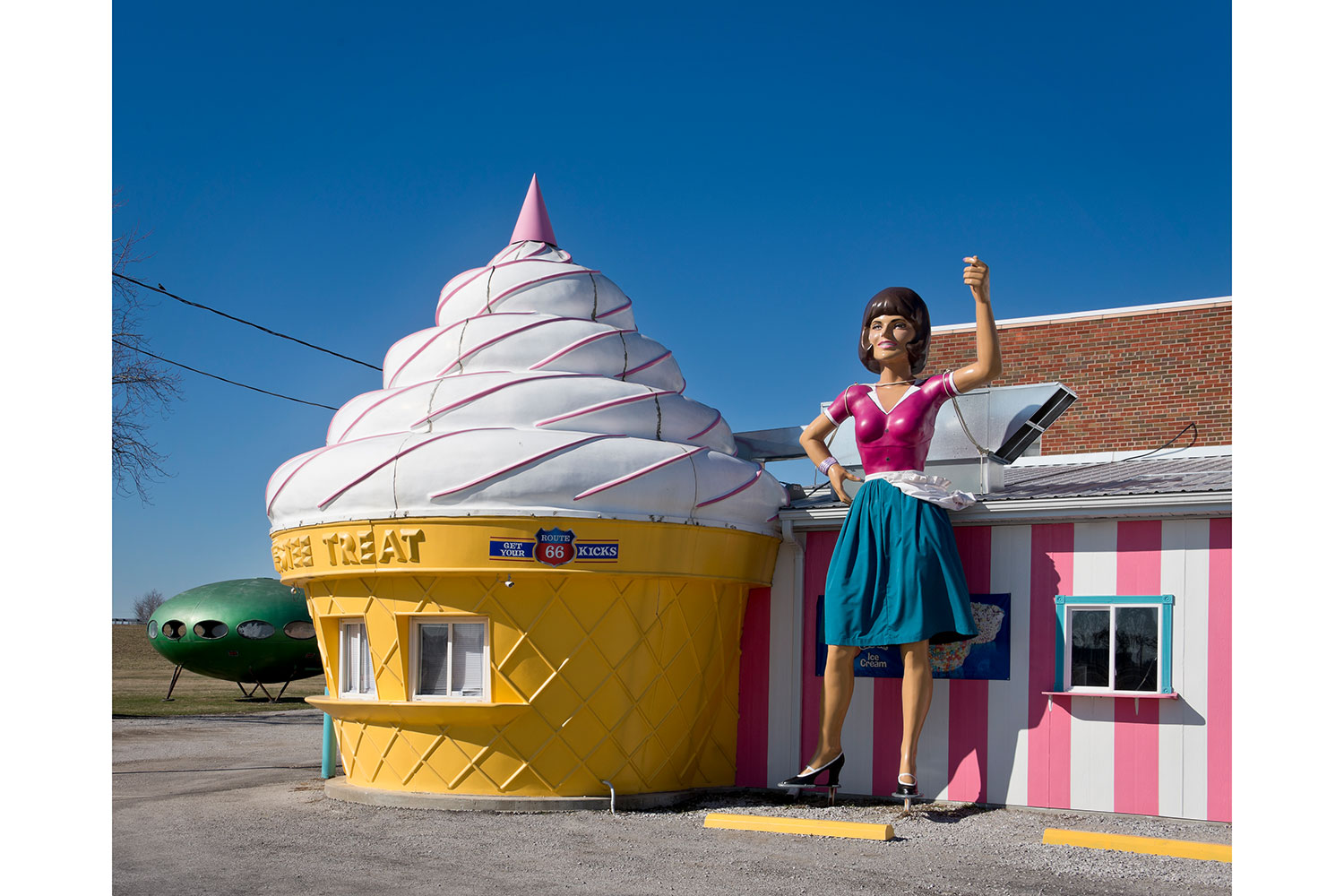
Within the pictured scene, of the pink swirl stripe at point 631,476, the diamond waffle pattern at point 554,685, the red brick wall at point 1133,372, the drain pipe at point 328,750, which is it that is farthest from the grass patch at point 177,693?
the red brick wall at point 1133,372

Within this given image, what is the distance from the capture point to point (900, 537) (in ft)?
33.3

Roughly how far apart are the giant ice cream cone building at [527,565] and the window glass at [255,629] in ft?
57.0

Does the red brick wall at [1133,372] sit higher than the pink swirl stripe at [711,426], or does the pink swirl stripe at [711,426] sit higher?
the red brick wall at [1133,372]

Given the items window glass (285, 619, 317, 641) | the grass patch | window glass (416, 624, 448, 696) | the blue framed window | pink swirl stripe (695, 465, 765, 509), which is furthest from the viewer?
window glass (285, 619, 317, 641)

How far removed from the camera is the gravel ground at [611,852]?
7.48 m

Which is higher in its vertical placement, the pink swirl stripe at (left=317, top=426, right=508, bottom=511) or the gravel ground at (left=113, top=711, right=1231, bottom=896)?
the pink swirl stripe at (left=317, top=426, right=508, bottom=511)

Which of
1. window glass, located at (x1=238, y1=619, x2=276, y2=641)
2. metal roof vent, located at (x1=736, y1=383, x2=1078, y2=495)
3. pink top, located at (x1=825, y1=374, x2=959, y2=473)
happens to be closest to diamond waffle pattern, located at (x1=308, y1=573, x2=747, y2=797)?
pink top, located at (x1=825, y1=374, x2=959, y2=473)

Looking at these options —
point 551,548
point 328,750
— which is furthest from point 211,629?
point 551,548

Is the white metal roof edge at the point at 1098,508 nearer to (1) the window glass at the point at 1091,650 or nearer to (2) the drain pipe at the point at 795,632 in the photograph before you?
(2) the drain pipe at the point at 795,632

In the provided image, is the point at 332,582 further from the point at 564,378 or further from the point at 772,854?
the point at 772,854

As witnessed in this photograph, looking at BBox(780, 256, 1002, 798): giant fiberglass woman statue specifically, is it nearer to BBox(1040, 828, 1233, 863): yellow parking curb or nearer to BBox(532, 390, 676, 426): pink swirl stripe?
BBox(1040, 828, 1233, 863): yellow parking curb

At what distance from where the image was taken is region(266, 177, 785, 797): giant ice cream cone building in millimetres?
10031
